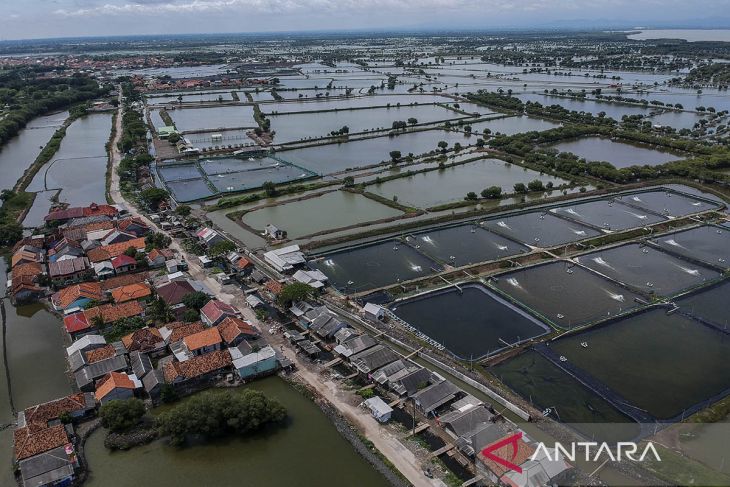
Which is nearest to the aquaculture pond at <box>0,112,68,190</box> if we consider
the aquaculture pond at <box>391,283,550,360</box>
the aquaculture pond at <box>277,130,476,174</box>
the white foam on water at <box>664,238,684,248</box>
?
the aquaculture pond at <box>277,130,476,174</box>

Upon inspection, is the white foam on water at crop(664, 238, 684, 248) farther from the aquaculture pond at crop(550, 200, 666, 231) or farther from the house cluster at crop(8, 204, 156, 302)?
the house cluster at crop(8, 204, 156, 302)

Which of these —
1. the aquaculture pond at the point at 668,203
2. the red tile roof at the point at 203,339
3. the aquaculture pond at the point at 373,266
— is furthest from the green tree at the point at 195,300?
the aquaculture pond at the point at 668,203

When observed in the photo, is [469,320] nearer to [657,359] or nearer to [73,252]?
[657,359]

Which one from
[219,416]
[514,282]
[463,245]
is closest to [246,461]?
[219,416]

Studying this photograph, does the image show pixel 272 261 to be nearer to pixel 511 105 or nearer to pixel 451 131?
pixel 451 131

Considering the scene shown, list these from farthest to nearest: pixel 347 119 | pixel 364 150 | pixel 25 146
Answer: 1. pixel 347 119
2. pixel 25 146
3. pixel 364 150

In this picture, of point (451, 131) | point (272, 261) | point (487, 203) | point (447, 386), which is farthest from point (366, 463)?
point (451, 131)
